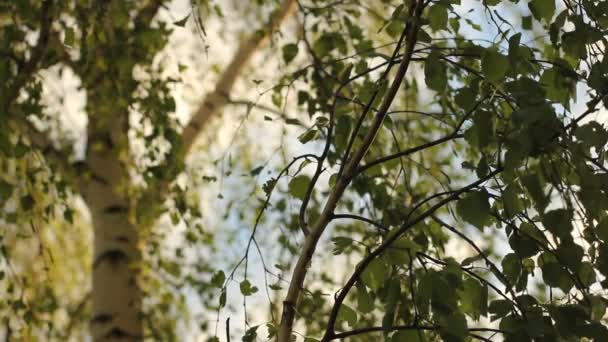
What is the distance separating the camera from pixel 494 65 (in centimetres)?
88

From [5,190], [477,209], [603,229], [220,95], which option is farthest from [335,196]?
[220,95]

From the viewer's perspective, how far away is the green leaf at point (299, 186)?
1.16m

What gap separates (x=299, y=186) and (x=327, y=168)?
83mm

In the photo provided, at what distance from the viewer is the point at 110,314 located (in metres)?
2.43

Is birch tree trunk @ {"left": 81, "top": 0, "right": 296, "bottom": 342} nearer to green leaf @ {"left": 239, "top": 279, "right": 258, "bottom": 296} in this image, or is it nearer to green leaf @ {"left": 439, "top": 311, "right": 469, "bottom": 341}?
green leaf @ {"left": 239, "top": 279, "right": 258, "bottom": 296}

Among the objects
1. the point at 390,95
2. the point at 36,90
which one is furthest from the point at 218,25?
the point at 390,95

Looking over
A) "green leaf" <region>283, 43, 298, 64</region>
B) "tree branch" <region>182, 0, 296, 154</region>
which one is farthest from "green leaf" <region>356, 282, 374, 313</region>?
"tree branch" <region>182, 0, 296, 154</region>

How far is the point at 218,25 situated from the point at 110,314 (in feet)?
3.66

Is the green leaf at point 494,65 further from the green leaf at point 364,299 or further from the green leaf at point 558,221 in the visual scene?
the green leaf at point 364,299

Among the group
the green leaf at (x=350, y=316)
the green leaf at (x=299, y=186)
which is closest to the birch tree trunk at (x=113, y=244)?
the green leaf at (x=299, y=186)

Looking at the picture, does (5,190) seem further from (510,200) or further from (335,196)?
(510,200)

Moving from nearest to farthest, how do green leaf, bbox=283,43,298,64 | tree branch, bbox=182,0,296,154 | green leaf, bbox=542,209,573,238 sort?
green leaf, bbox=542,209,573,238 → green leaf, bbox=283,43,298,64 → tree branch, bbox=182,0,296,154

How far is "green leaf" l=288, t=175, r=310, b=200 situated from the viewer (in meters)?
1.16

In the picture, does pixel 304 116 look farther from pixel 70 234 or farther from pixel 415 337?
pixel 415 337
